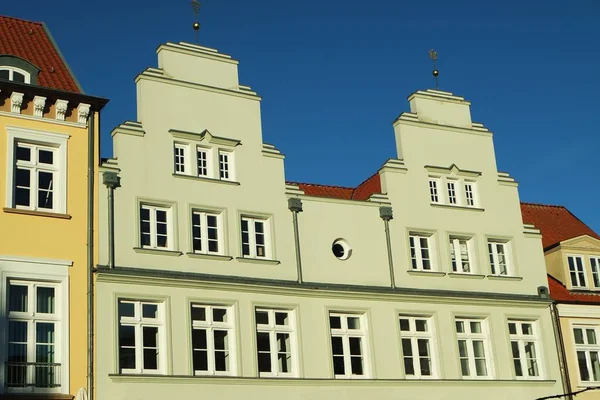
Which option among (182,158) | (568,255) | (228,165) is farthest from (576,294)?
(182,158)

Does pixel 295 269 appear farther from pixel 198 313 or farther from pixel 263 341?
pixel 198 313

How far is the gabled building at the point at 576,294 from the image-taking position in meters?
33.5

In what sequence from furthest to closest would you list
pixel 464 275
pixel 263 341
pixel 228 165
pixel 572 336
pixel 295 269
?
1. pixel 572 336
2. pixel 464 275
3. pixel 228 165
4. pixel 295 269
5. pixel 263 341

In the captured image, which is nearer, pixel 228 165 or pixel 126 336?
pixel 126 336

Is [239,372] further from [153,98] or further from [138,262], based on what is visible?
[153,98]

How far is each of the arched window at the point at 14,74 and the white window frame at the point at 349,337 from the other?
1121 centimetres

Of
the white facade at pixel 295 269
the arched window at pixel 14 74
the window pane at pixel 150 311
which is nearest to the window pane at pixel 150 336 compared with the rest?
the white facade at pixel 295 269

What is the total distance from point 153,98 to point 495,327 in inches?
524

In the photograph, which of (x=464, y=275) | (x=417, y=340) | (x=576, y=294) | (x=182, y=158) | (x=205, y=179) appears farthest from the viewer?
(x=576, y=294)

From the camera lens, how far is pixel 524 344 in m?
32.9

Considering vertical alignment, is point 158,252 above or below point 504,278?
above

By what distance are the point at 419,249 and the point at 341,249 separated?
3014mm

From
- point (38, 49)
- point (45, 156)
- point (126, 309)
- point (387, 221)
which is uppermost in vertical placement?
point (38, 49)

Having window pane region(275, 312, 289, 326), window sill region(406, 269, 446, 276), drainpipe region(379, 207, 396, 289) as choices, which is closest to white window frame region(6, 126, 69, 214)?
window pane region(275, 312, 289, 326)
